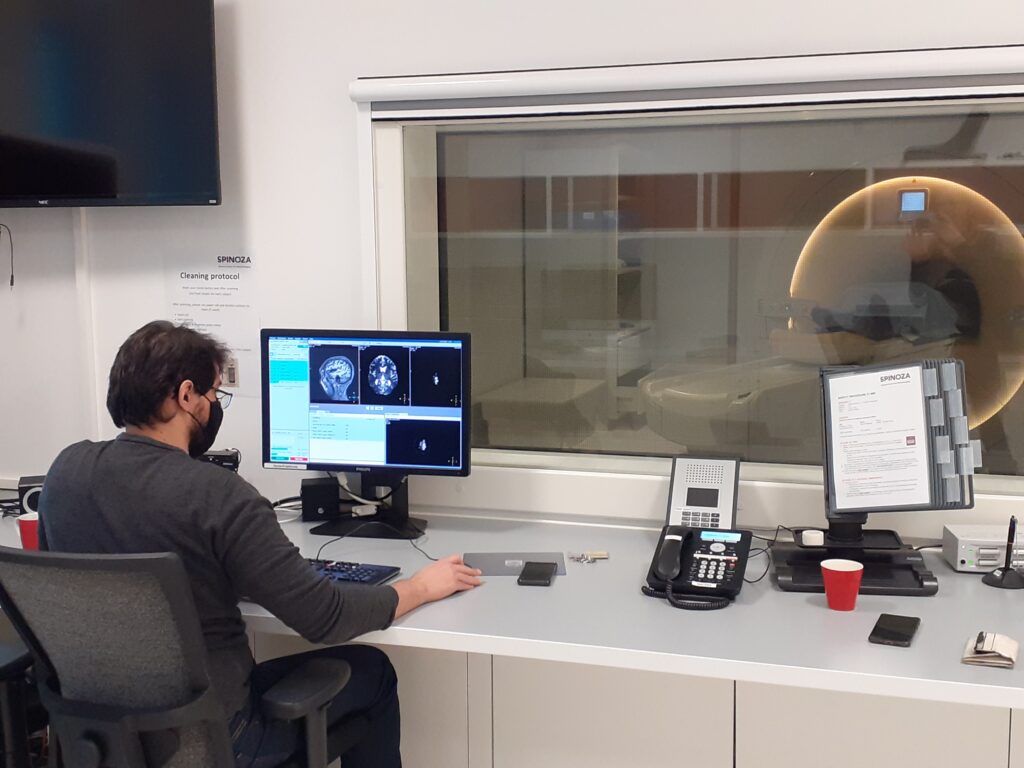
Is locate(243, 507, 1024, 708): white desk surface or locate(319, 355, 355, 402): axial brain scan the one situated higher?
locate(319, 355, 355, 402): axial brain scan

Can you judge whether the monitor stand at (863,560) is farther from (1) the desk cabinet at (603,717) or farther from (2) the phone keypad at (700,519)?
(1) the desk cabinet at (603,717)

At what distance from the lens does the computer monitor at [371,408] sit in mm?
2314

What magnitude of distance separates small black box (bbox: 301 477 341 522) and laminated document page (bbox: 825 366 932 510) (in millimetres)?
1226

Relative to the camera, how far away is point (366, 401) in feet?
7.76

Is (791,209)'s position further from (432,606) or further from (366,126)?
(432,606)

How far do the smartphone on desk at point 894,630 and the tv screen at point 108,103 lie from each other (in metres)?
1.91

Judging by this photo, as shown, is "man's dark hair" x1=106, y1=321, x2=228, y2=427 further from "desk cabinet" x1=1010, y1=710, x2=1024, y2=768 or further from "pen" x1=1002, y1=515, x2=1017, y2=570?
"desk cabinet" x1=1010, y1=710, x2=1024, y2=768

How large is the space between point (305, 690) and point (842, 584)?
3.32 feet

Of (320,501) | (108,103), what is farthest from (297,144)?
A: (320,501)

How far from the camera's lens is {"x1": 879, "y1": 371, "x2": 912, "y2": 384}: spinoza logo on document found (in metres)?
2.01

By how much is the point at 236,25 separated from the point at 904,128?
173 cm

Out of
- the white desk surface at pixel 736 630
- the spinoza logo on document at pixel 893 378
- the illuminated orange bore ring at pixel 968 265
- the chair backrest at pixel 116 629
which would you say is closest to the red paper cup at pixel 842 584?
the white desk surface at pixel 736 630

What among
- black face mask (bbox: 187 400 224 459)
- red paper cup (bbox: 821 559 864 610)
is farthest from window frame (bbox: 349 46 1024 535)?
black face mask (bbox: 187 400 224 459)

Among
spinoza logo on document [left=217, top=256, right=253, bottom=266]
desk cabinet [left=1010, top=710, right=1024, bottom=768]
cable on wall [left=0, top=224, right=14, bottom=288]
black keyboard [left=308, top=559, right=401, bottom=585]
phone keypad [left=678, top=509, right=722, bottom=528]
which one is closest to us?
black keyboard [left=308, top=559, right=401, bottom=585]
